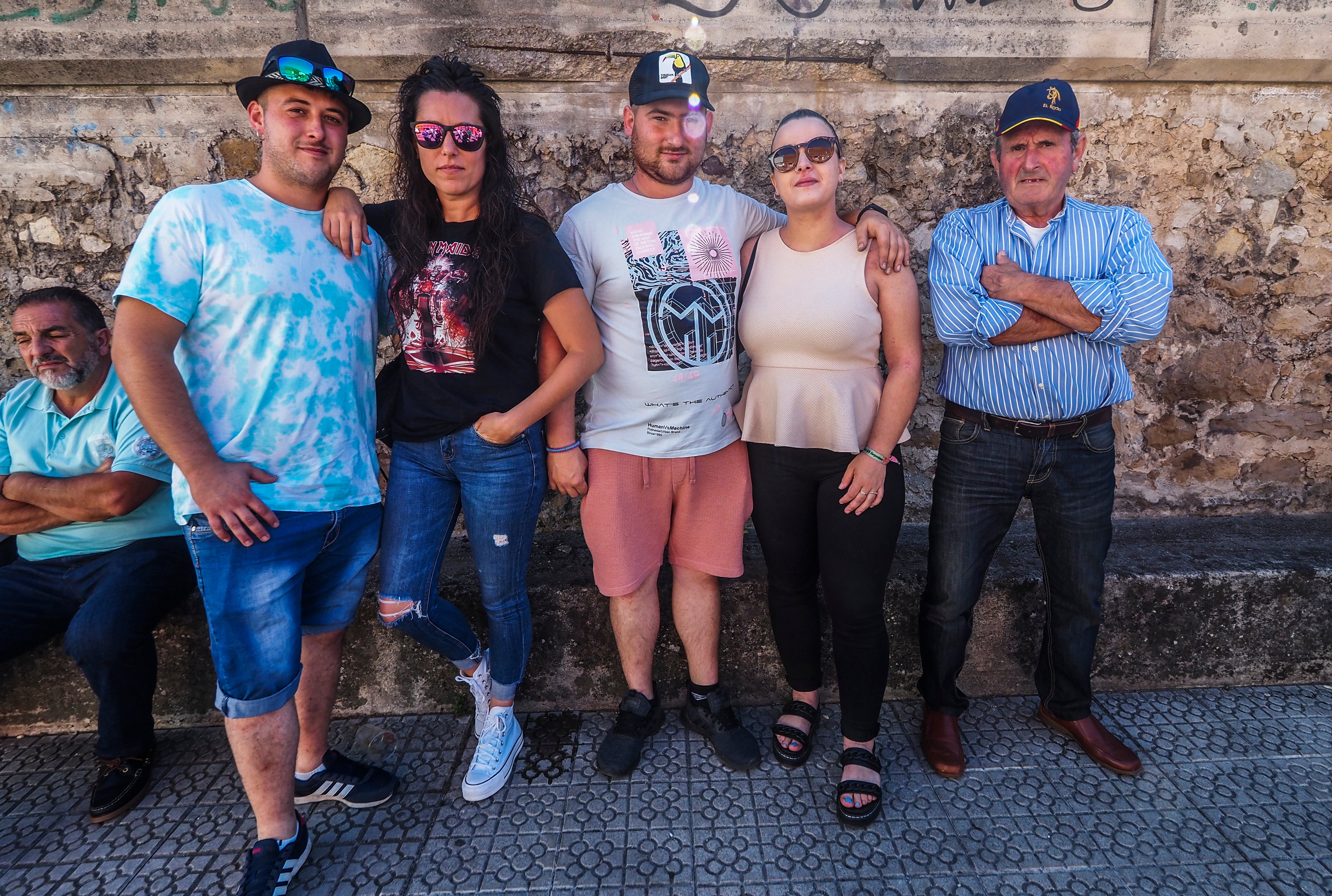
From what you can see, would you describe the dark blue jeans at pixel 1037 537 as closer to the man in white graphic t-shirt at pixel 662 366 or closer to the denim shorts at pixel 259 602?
the man in white graphic t-shirt at pixel 662 366

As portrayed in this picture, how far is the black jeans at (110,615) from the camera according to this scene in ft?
7.72

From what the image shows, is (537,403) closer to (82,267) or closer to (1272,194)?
(82,267)

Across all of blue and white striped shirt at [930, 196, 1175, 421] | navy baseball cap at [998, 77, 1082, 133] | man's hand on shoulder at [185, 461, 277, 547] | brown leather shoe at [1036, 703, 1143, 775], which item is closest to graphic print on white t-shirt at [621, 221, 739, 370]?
blue and white striped shirt at [930, 196, 1175, 421]

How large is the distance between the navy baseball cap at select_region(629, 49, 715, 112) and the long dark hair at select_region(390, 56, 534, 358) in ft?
1.52

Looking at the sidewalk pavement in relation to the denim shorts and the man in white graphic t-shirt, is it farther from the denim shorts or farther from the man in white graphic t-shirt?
the denim shorts

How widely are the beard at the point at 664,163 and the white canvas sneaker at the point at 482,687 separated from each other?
1740 mm

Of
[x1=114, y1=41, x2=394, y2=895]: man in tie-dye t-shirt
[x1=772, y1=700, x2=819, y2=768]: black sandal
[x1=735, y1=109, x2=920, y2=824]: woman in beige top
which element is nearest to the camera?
[x1=114, y1=41, x2=394, y2=895]: man in tie-dye t-shirt

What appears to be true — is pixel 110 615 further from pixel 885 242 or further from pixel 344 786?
pixel 885 242

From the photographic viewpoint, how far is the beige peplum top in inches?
84.3

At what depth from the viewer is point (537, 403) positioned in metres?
2.13

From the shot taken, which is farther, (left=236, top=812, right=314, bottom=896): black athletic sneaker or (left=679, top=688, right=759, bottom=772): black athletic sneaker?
(left=679, top=688, right=759, bottom=772): black athletic sneaker

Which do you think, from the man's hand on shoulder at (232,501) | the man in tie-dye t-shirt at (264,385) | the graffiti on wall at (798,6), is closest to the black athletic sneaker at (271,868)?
the man in tie-dye t-shirt at (264,385)

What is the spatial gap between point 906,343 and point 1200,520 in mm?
2283

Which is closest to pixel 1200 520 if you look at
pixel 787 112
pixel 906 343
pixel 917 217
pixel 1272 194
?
pixel 1272 194
